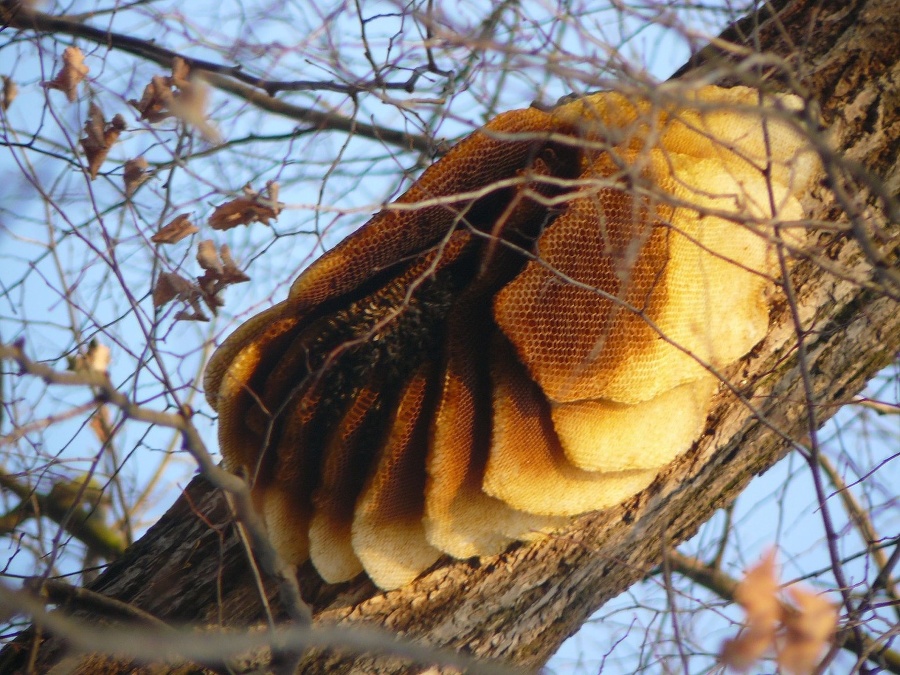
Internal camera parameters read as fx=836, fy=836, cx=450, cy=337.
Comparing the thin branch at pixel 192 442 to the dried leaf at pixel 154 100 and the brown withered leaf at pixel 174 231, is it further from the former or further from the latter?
the dried leaf at pixel 154 100

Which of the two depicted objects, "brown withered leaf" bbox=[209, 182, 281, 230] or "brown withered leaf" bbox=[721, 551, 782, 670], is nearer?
"brown withered leaf" bbox=[721, 551, 782, 670]

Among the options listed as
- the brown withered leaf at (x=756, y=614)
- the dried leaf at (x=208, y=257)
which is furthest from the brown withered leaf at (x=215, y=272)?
the brown withered leaf at (x=756, y=614)

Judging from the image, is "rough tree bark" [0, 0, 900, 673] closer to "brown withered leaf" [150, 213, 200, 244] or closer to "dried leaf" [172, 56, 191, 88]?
"brown withered leaf" [150, 213, 200, 244]

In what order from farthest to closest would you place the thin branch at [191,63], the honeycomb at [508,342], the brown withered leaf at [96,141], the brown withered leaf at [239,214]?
the thin branch at [191,63]
the brown withered leaf at [96,141]
the brown withered leaf at [239,214]
the honeycomb at [508,342]

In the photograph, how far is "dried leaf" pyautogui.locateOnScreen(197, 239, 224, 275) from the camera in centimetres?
159

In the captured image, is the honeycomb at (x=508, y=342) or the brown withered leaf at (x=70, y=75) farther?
the brown withered leaf at (x=70, y=75)

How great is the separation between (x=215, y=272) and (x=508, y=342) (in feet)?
2.11

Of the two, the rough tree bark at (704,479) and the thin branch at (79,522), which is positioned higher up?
the thin branch at (79,522)

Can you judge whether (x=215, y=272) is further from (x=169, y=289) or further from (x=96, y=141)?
(x=96, y=141)

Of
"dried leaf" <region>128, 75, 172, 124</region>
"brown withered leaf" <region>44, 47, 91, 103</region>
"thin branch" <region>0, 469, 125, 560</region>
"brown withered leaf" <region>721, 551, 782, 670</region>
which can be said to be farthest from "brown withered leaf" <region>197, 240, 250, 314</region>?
"thin branch" <region>0, 469, 125, 560</region>

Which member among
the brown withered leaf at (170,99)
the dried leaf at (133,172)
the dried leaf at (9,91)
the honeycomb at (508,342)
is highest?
the dried leaf at (9,91)

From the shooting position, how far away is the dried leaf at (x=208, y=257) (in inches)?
62.7

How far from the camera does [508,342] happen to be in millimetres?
1300

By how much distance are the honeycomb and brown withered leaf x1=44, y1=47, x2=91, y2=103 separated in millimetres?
856
